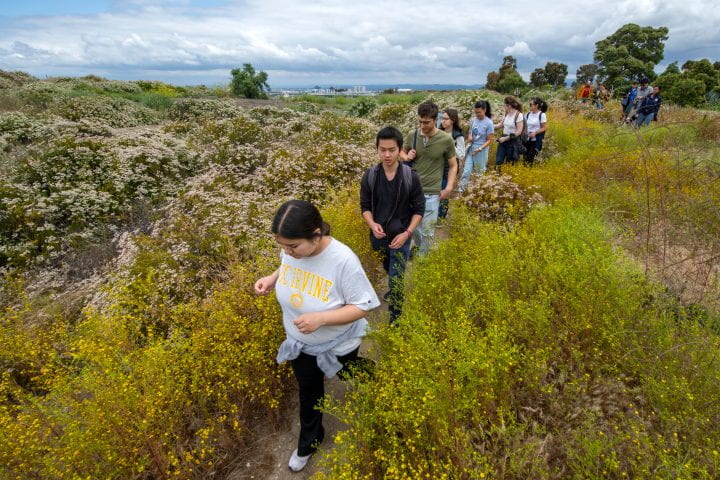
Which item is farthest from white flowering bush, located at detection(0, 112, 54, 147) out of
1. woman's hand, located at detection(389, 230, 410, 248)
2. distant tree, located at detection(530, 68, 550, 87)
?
distant tree, located at detection(530, 68, 550, 87)

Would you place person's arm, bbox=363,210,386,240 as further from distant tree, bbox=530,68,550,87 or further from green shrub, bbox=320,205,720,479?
distant tree, bbox=530,68,550,87

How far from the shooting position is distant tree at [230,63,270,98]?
80.8ft

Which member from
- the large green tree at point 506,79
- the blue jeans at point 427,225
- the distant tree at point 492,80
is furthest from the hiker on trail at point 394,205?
the distant tree at point 492,80

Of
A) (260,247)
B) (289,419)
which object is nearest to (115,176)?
(260,247)

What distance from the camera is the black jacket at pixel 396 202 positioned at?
9.76 feet

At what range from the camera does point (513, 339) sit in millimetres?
2514

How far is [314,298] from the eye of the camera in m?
1.92

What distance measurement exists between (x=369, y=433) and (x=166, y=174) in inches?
291

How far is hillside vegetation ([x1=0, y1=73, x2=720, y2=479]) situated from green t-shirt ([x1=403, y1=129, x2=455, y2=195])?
2.19ft

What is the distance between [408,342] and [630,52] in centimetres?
5143

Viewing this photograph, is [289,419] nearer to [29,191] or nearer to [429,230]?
[429,230]

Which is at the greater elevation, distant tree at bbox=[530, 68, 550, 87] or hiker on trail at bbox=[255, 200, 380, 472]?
distant tree at bbox=[530, 68, 550, 87]

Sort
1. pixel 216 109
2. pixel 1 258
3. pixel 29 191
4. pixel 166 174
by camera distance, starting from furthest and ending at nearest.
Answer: pixel 216 109, pixel 166 174, pixel 29 191, pixel 1 258

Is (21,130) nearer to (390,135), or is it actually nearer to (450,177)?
(390,135)
